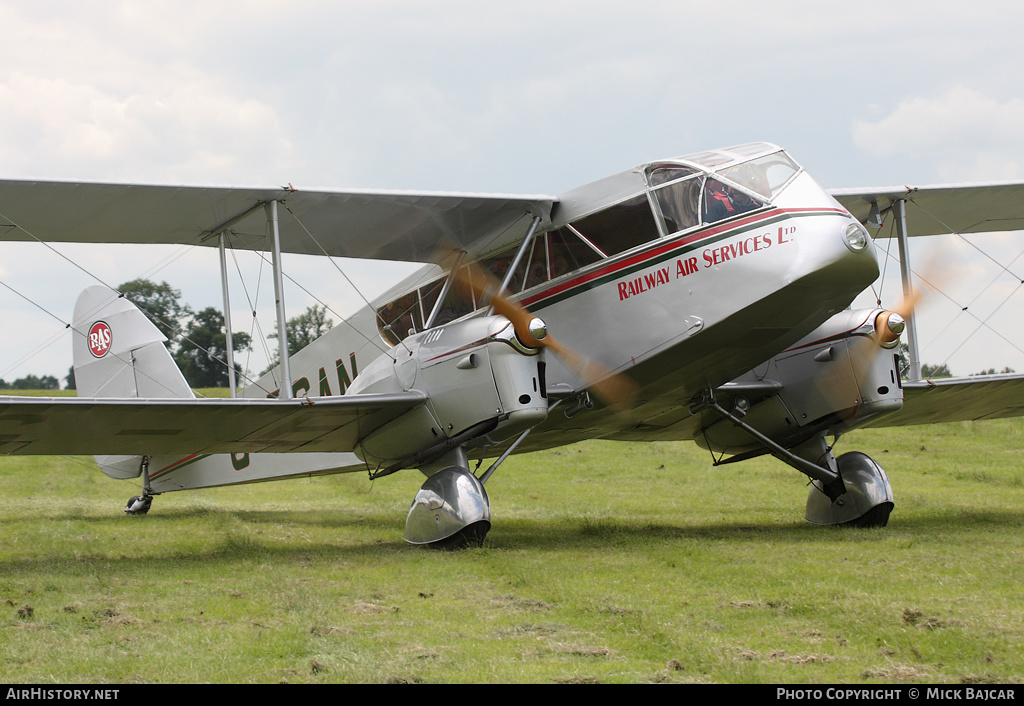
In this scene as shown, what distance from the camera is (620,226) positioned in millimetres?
11477

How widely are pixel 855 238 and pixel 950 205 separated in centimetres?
534

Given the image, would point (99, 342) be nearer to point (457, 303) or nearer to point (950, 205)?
point (457, 303)

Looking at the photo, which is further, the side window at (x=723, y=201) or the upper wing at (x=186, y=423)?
the side window at (x=723, y=201)

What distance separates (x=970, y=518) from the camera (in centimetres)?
1358

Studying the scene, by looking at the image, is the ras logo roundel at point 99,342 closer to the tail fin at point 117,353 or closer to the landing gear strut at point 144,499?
the tail fin at point 117,353

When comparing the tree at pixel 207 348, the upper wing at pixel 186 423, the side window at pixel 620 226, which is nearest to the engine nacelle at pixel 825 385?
the side window at pixel 620 226

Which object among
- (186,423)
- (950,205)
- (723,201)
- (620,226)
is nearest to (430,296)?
(620,226)

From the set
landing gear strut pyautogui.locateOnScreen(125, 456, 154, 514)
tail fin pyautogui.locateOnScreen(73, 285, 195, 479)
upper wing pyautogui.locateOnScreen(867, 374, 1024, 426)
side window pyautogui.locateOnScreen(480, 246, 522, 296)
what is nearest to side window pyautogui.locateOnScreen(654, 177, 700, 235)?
side window pyautogui.locateOnScreen(480, 246, 522, 296)

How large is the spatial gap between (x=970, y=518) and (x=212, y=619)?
1084cm

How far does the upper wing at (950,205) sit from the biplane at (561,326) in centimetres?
6

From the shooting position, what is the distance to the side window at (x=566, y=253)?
11.9m
